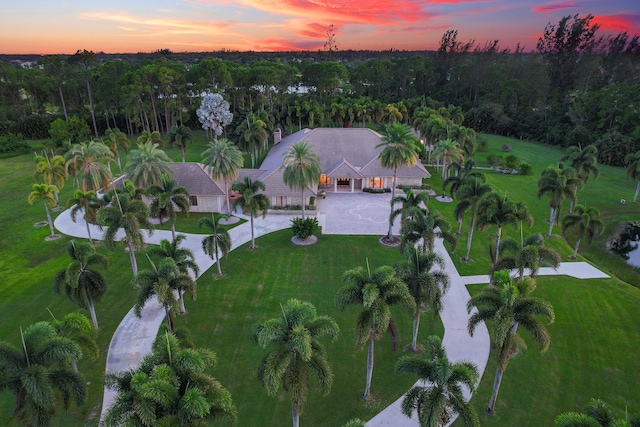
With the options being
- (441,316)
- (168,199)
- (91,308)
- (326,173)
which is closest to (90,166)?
(168,199)

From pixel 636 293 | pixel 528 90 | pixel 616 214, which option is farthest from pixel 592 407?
pixel 528 90

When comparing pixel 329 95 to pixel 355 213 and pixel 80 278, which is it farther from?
pixel 80 278

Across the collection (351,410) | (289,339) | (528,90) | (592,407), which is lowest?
(351,410)

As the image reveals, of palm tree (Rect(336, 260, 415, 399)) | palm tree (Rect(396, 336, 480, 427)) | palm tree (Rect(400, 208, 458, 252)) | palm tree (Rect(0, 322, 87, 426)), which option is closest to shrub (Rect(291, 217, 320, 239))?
palm tree (Rect(400, 208, 458, 252))

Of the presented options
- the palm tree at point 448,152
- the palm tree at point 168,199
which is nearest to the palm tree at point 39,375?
the palm tree at point 168,199

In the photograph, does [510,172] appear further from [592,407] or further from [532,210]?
[592,407]

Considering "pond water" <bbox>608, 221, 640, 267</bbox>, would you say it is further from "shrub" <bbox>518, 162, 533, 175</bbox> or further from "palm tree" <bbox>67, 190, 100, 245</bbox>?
"palm tree" <bbox>67, 190, 100, 245</bbox>
